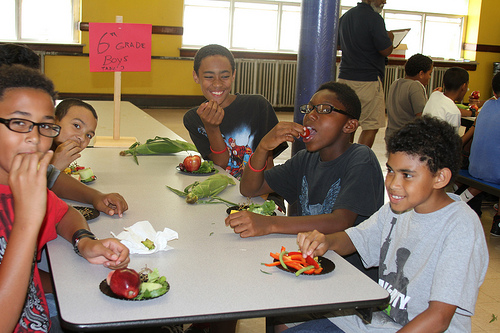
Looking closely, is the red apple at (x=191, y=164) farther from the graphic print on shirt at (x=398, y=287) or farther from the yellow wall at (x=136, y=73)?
the yellow wall at (x=136, y=73)

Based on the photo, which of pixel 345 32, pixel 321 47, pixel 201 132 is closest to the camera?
pixel 201 132

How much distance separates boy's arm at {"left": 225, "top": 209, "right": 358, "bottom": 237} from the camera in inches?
60.2

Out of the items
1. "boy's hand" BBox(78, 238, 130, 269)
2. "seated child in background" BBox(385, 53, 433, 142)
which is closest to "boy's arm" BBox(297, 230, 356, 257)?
"boy's hand" BBox(78, 238, 130, 269)

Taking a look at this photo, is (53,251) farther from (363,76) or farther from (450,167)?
(363,76)

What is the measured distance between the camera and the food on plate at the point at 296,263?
4.20 feet

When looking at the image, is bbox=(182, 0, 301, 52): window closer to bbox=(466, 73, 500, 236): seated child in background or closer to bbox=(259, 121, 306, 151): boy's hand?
bbox=(466, 73, 500, 236): seated child in background

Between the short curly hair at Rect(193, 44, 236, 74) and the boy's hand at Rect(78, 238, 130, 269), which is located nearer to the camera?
the boy's hand at Rect(78, 238, 130, 269)

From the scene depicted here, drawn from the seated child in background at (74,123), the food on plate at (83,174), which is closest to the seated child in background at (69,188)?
the food on plate at (83,174)

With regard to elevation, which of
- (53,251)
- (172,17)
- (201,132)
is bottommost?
(53,251)

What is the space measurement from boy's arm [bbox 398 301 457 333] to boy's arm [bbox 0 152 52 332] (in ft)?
2.87

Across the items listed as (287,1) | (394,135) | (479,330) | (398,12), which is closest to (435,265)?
(394,135)

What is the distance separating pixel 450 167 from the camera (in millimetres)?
1412

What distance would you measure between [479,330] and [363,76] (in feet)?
8.92

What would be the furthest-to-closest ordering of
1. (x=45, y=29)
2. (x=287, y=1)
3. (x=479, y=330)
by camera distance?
(x=287, y=1) < (x=45, y=29) < (x=479, y=330)
